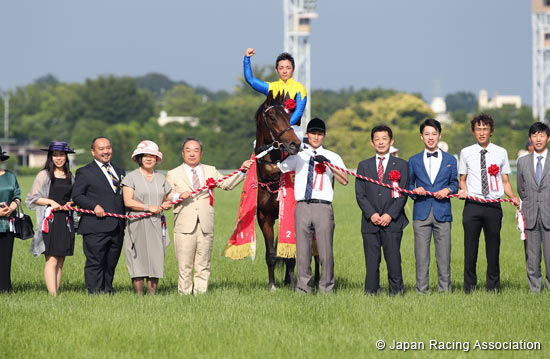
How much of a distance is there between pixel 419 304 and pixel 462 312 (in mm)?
565

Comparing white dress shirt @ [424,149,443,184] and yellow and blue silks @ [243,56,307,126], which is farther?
yellow and blue silks @ [243,56,307,126]

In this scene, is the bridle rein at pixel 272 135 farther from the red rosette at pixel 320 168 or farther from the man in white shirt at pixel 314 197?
the red rosette at pixel 320 168

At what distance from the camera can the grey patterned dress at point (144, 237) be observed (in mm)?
9953

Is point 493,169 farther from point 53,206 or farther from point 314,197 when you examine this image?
point 53,206

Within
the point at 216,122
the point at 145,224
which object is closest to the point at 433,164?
the point at 145,224

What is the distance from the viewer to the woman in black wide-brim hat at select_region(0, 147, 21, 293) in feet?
33.3

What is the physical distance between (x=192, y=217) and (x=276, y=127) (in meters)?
1.53

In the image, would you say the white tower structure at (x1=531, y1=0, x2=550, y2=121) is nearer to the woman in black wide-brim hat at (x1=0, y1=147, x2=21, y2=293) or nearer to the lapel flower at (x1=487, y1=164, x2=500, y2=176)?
the lapel flower at (x1=487, y1=164, x2=500, y2=176)

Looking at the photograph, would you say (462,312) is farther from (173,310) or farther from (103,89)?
(103,89)

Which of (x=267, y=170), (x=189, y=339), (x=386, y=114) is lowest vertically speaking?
(x=189, y=339)

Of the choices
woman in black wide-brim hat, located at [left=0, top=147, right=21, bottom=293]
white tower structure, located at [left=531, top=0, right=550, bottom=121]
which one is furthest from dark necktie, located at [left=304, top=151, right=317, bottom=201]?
white tower structure, located at [left=531, top=0, right=550, bottom=121]

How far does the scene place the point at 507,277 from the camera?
1252cm

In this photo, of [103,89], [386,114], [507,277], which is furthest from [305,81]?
[507,277]

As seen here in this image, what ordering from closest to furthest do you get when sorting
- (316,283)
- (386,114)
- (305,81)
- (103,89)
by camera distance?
(316,283) → (305,81) → (386,114) → (103,89)
